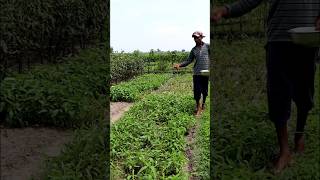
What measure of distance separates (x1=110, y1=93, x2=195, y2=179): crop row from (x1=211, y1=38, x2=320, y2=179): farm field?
41 cm

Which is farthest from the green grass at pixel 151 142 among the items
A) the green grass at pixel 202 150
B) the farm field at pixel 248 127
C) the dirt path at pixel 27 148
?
the dirt path at pixel 27 148

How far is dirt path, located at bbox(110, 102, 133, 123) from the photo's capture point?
6627 millimetres

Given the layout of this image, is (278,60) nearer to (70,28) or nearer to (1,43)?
(1,43)

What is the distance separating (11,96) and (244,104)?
220cm

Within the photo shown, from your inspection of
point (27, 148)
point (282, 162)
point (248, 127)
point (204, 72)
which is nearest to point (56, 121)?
point (27, 148)

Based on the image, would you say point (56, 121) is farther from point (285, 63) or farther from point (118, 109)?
point (118, 109)

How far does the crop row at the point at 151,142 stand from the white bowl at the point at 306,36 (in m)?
1.44

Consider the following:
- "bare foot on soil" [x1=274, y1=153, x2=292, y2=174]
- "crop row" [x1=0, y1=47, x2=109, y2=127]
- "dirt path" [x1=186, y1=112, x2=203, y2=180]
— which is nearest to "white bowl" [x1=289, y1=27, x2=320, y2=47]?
"bare foot on soil" [x1=274, y1=153, x2=292, y2=174]

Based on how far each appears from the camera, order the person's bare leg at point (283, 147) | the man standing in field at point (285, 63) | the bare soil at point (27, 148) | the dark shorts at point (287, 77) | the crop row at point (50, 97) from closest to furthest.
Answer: the man standing in field at point (285, 63)
the dark shorts at point (287, 77)
the person's bare leg at point (283, 147)
the bare soil at point (27, 148)
the crop row at point (50, 97)

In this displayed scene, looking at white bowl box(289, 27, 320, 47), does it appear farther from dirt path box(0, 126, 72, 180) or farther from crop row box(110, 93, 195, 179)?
dirt path box(0, 126, 72, 180)

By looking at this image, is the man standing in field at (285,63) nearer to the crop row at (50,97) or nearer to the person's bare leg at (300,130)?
the person's bare leg at (300,130)

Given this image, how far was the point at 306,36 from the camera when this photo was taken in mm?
2611

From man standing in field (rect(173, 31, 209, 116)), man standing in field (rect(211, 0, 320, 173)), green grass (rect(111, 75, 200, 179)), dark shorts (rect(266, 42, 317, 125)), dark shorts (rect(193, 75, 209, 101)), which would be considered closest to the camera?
man standing in field (rect(211, 0, 320, 173))

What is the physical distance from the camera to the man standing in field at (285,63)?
2748 millimetres
